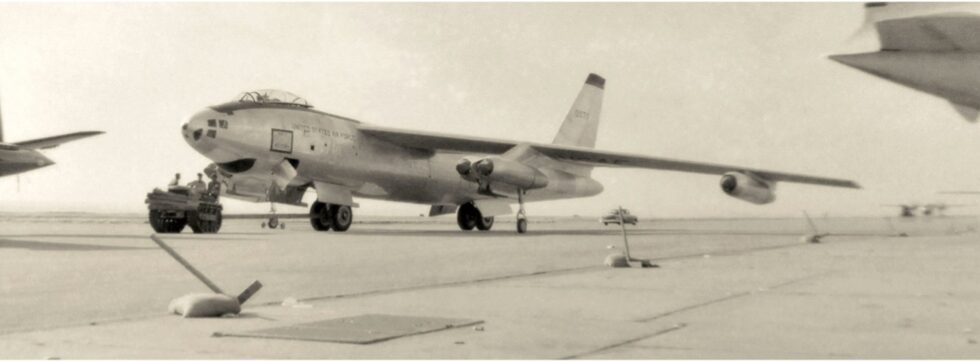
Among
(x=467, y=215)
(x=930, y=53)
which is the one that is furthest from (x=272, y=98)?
(x=930, y=53)

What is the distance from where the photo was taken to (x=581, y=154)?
26.1 meters

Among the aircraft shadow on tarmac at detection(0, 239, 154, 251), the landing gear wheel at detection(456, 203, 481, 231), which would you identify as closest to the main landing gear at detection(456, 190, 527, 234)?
the landing gear wheel at detection(456, 203, 481, 231)

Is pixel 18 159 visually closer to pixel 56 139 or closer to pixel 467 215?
pixel 56 139

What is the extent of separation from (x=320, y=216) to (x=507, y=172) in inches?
191

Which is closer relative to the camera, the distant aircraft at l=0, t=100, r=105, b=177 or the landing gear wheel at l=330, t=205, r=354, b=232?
the distant aircraft at l=0, t=100, r=105, b=177

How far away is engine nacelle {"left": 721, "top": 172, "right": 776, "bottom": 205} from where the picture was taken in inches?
968

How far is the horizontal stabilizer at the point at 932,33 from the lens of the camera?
196 inches

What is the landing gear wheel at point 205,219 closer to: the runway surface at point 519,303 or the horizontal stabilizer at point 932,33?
the runway surface at point 519,303

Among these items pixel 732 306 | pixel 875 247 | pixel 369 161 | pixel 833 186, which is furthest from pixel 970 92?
pixel 833 186

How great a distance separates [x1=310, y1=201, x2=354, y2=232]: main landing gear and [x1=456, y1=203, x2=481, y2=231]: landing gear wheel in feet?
15.7

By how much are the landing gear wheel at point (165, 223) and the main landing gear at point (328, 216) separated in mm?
3164

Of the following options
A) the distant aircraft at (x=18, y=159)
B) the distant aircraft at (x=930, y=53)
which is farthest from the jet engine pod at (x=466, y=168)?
the distant aircraft at (x=930, y=53)

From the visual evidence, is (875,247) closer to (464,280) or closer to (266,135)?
(464,280)

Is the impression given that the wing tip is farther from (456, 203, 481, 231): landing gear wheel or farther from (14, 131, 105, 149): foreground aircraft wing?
(14, 131, 105, 149): foreground aircraft wing
